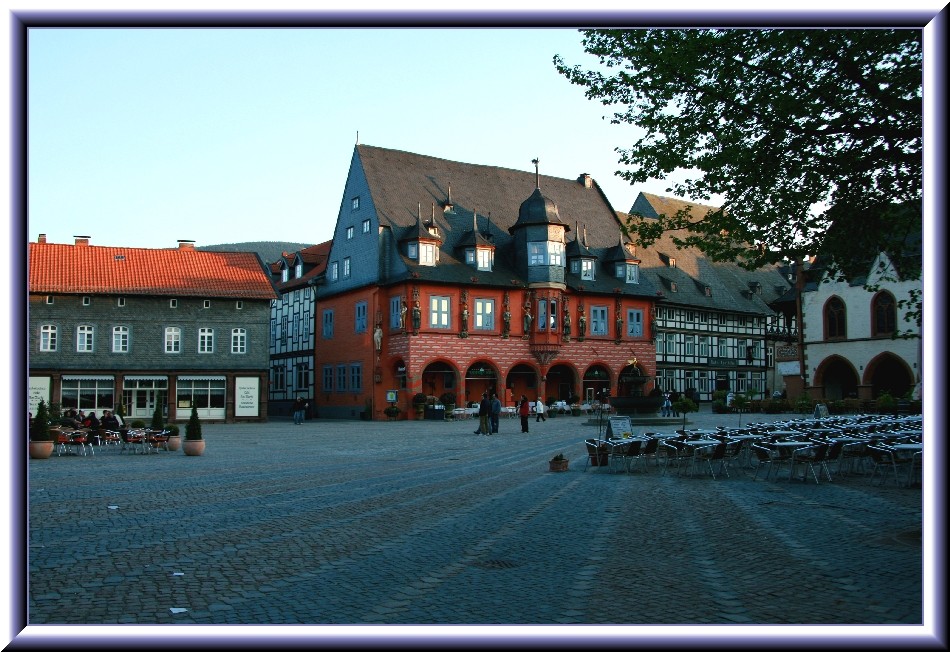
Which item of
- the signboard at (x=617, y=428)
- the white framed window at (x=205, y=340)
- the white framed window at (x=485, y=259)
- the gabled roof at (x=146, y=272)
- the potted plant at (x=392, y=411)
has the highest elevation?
the white framed window at (x=485, y=259)

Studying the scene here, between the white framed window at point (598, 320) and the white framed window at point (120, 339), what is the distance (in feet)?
88.0

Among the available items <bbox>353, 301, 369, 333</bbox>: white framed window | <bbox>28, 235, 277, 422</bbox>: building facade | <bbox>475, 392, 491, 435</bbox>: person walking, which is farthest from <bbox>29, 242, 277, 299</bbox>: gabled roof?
<bbox>475, 392, 491, 435</bbox>: person walking

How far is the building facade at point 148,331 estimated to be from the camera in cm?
4203

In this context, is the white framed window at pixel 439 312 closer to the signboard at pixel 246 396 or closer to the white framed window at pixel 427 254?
the white framed window at pixel 427 254

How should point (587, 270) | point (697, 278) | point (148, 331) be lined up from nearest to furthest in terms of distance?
point (148, 331)
point (587, 270)
point (697, 278)

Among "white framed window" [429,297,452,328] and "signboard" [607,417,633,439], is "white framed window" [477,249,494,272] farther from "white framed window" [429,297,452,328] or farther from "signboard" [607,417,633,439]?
"signboard" [607,417,633,439]

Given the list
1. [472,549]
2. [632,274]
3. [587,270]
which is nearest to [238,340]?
[587,270]

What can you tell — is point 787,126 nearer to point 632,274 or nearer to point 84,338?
point 84,338

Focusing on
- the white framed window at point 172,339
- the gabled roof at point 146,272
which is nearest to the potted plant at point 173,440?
the white framed window at point 172,339

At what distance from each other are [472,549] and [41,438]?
1709 cm

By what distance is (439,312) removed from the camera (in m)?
48.7

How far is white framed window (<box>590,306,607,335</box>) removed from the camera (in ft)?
180

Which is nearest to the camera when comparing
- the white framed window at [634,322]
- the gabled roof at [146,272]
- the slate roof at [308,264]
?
the gabled roof at [146,272]

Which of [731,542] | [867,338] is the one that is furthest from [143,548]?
[867,338]
